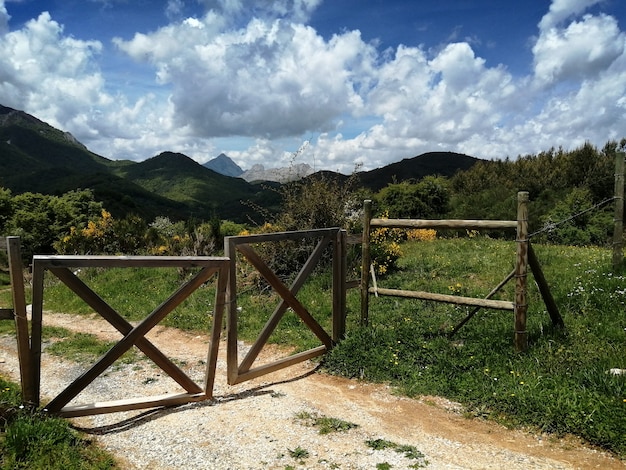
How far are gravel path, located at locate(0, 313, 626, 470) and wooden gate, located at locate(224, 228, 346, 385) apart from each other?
28 cm

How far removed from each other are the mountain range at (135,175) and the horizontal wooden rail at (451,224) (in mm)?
37664

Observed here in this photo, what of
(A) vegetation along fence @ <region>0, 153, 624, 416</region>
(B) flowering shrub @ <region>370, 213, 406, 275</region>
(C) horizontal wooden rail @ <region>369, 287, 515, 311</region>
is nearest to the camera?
(A) vegetation along fence @ <region>0, 153, 624, 416</region>

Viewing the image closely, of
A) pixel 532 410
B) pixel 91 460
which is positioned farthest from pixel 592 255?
pixel 91 460

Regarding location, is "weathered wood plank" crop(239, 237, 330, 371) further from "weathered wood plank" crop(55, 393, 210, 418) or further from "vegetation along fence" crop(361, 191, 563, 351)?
"vegetation along fence" crop(361, 191, 563, 351)

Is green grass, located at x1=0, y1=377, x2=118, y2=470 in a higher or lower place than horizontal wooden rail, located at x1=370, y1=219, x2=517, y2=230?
lower

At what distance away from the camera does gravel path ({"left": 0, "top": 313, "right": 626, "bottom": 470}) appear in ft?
13.7

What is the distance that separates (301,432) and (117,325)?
90.8 inches

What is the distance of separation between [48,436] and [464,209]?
2314 cm

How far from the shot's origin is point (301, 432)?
4746mm

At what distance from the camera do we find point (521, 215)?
241 inches

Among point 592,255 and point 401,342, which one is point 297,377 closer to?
point 401,342

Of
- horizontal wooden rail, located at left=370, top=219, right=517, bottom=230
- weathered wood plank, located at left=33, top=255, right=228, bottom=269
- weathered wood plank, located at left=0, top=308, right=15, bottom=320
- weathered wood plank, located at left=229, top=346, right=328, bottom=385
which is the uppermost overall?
horizontal wooden rail, located at left=370, top=219, right=517, bottom=230

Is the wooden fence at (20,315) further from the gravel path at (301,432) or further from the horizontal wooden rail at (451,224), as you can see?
the horizontal wooden rail at (451,224)

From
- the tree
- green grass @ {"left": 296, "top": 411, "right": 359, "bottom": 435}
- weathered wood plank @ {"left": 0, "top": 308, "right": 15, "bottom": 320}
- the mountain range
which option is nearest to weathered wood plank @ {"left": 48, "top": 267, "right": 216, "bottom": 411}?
weathered wood plank @ {"left": 0, "top": 308, "right": 15, "bottom": 320}
